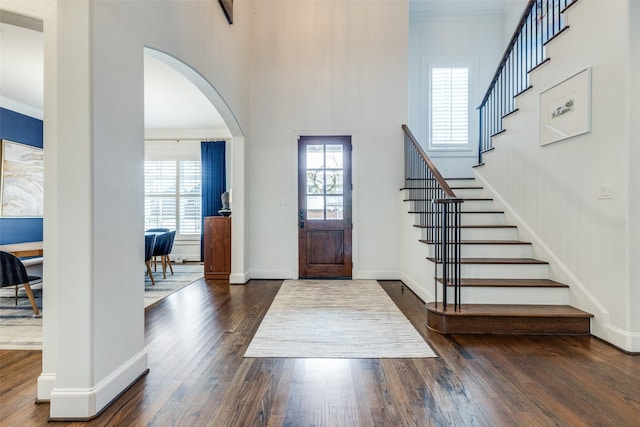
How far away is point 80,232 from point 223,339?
1423 mm

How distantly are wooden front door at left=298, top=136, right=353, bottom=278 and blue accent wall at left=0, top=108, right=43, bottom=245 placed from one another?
15.1 feet

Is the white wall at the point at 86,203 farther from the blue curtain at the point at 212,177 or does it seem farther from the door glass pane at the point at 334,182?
the blue curtain at the point at 212,177

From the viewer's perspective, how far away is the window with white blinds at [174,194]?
279 inches

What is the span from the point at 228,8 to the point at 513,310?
4453mm

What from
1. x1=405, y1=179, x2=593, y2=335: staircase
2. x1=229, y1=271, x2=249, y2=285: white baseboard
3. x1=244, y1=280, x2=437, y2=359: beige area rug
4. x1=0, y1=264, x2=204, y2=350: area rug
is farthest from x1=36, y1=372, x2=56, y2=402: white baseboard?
x1=229, y1=271, x2=249, y2=285: white baseboard

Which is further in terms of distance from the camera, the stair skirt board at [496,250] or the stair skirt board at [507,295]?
the stair skirt board at [496,250]

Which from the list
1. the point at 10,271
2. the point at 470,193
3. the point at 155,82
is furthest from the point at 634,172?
the point at 10,271

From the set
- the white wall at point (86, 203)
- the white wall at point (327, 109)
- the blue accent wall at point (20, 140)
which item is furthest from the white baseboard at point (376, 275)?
the blue accent wall at point (20, 140)

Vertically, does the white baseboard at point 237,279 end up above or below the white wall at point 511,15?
below

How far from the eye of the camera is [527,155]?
3.55m

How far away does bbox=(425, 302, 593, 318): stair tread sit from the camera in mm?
2621

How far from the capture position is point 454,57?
5738 mm

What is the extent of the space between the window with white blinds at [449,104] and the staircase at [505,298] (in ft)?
8.97

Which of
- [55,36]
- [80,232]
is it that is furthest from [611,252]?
[55,36]
